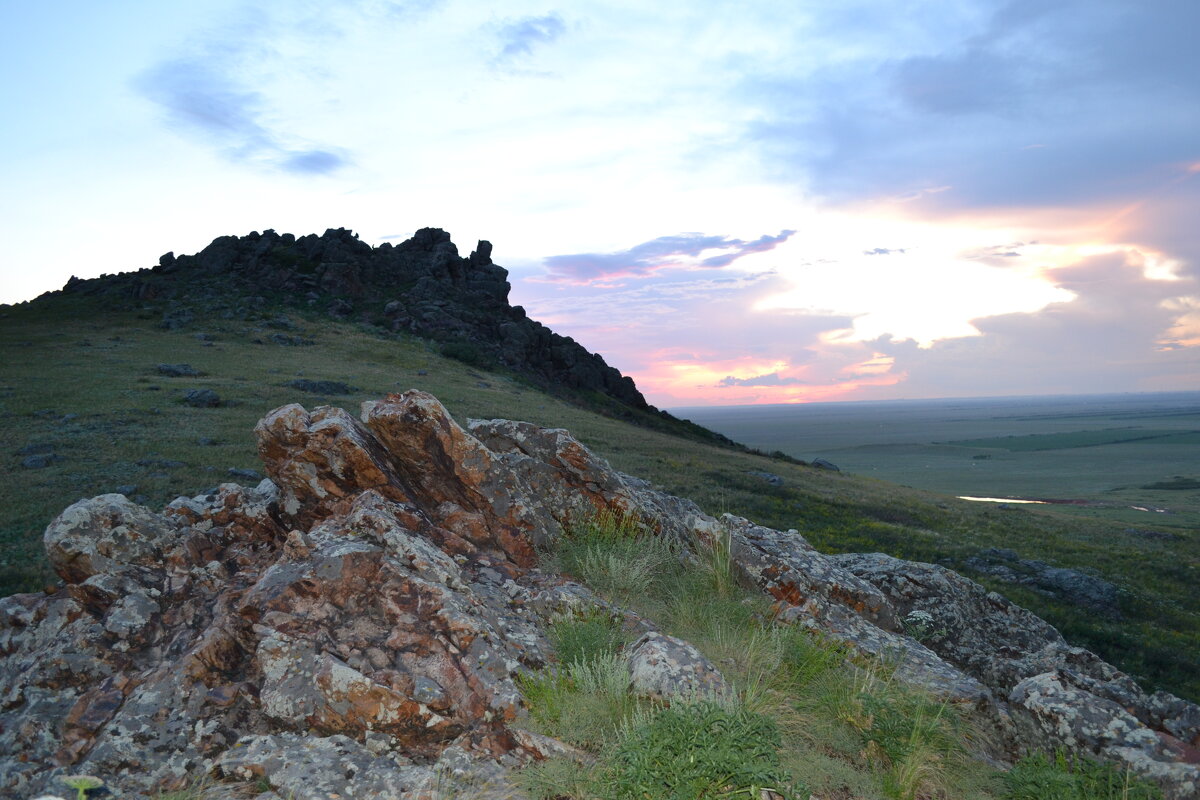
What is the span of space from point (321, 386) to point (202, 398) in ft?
25.8

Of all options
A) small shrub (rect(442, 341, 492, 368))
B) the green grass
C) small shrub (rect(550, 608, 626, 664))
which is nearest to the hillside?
small shrub (rect(442, 341, 492, 368))

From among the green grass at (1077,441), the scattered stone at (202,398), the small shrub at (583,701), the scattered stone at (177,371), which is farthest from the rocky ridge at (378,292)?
the green grass at (1077,441)

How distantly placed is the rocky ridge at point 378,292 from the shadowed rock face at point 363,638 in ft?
197

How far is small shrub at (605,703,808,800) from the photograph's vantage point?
13.2 feet

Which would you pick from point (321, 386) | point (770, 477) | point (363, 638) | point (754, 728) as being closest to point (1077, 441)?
point (770, 477)

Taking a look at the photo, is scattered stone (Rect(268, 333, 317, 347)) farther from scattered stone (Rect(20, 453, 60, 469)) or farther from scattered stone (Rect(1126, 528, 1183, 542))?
scattered stone (Rect(1126, 528, 1183, 542))

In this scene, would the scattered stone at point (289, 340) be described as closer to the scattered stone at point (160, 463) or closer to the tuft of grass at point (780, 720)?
the scattered stone at point (160, 463)

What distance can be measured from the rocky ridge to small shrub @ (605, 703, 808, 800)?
212 ft

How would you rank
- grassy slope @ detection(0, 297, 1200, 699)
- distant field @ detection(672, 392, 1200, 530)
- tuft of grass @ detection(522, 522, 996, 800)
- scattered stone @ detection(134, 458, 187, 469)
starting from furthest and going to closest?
distant field @ detection(672, 392, 1200, 530) < scattered stone @ detection(134, 458, 187, 469) < grassy slope @ detection(0, 297, 1200, 699) < tuft of grass @ detection(522, 522, 996, 800)

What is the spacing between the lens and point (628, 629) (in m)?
6.68

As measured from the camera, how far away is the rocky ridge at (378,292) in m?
72.9

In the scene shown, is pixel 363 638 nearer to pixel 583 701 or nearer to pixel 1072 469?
pixel 583 701

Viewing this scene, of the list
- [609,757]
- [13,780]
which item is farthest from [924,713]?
[13,780]

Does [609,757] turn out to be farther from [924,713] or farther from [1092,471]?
[1092,471]
